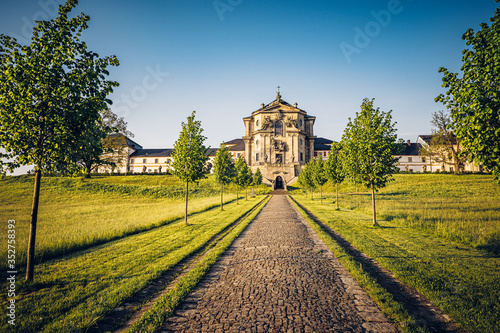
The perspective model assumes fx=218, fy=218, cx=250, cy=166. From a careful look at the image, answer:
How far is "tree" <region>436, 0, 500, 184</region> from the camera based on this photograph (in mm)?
5582

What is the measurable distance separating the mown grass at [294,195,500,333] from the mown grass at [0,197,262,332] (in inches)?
232

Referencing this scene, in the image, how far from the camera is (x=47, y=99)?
5.79 meters

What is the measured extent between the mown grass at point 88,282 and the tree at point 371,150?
34.5 ft

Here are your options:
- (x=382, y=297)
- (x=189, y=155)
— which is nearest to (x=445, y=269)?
(x=382, y=297)

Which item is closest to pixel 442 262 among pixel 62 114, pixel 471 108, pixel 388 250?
pixel 388 250

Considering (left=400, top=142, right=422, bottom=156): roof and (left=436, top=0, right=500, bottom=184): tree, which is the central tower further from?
(left=436, top=0, right=500, bottom=184): tree

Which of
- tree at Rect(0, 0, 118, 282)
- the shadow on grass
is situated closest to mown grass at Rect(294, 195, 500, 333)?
the shadow on grass

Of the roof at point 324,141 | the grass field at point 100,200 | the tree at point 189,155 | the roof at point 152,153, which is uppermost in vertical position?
the roof at point 324,141

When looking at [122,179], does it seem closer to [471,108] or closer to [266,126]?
[266,126]

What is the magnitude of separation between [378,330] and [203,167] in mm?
14383

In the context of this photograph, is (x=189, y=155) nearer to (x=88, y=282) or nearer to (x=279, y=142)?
(x=88, y=282)

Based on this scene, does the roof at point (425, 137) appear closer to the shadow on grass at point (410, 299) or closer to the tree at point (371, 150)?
the tree at point (371, 150)

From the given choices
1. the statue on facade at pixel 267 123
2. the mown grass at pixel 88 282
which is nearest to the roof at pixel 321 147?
the statue on facade at pixel 267 123

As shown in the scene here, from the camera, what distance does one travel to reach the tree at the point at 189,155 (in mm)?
15711
